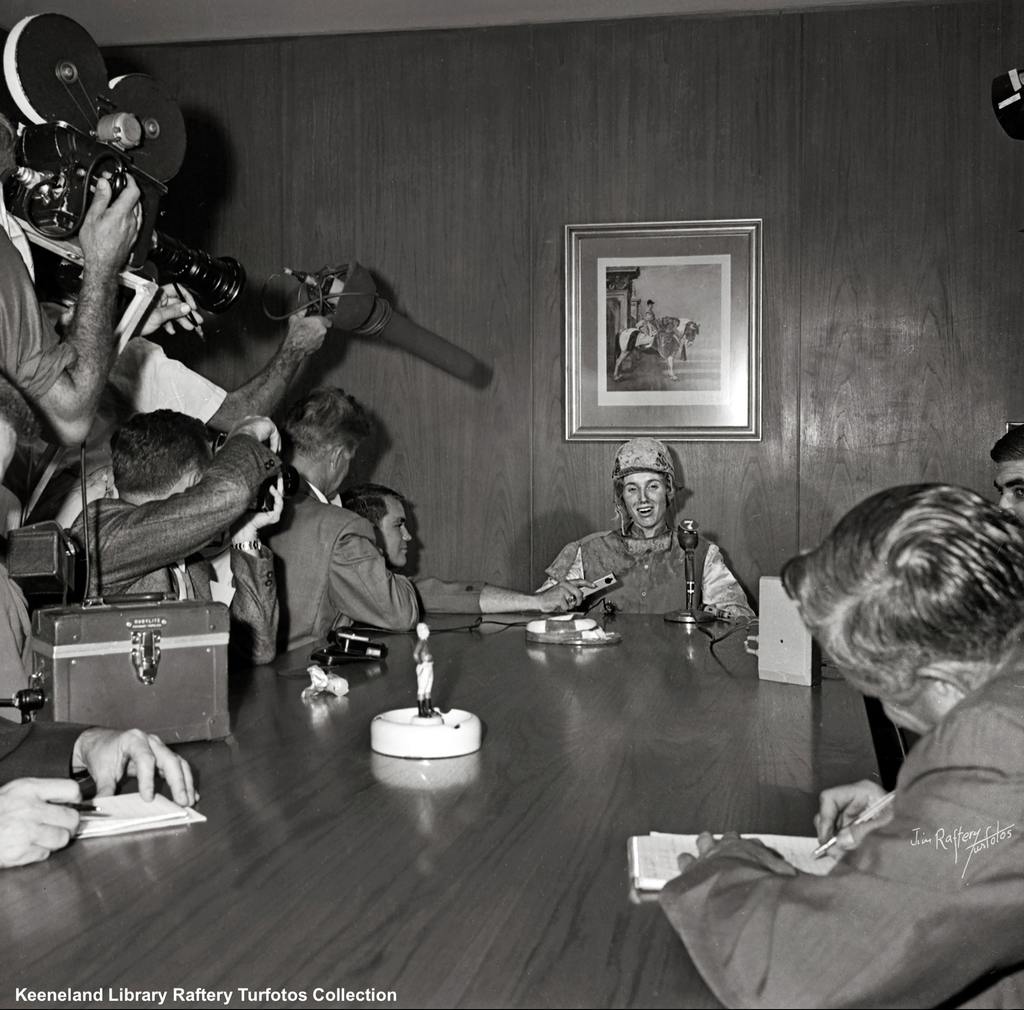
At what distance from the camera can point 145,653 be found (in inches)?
65.8

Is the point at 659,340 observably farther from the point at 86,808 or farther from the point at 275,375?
the point at 86,808

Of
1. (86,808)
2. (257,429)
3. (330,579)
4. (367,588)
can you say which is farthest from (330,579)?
(86,808)

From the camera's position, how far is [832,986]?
0.95 metres

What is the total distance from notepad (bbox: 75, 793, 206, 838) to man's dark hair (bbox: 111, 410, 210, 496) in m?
1.10

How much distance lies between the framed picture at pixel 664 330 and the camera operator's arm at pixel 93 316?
235cm

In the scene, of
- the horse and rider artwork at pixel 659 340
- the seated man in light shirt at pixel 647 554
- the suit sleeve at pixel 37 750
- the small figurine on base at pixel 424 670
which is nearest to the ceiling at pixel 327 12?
the horse and rider artwork at pixel 659 340

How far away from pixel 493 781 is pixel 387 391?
3350 millimetres

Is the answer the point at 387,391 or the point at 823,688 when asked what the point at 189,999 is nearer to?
the point at 823,688

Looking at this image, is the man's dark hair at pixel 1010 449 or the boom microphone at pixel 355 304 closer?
the man's dark hair at pixel 1010 449

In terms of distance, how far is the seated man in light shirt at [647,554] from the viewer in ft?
13.3

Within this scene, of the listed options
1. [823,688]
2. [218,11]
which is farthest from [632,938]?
[218,11]

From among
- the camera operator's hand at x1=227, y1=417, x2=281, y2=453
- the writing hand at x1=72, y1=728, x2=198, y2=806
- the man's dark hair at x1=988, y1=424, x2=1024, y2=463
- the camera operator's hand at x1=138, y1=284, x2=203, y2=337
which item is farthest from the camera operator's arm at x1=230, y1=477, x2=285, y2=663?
the man's dark hair at x1=988, y1=424, x2=1024, y2=463

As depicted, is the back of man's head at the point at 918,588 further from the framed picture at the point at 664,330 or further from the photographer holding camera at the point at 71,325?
the framed picture at the point at 664,330

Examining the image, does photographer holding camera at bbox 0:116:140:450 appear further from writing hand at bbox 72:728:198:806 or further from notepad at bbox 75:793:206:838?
notepad at bbox 75:793:206:838
